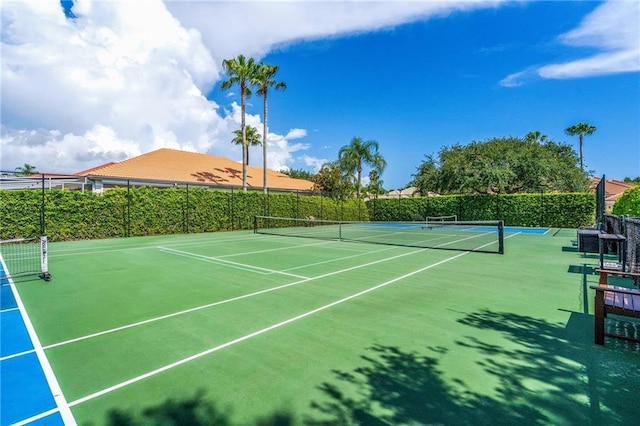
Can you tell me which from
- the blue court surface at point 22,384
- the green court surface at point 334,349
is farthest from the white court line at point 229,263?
the blue court surface at point 22,384

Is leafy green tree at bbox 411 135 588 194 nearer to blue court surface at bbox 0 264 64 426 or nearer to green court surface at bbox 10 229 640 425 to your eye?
green court surface at bbox 10 229 640 425

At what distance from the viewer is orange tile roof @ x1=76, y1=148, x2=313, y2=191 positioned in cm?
2563

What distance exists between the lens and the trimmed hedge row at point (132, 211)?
47.8ft

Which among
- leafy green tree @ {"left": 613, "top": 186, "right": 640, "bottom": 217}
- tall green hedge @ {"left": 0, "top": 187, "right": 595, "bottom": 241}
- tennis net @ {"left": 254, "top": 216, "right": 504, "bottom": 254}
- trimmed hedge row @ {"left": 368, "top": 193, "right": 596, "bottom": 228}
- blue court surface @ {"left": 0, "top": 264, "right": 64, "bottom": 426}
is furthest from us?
trimmed hedge row @ {"left": 368, "top": 193, "right": 596, "bottom": 228}

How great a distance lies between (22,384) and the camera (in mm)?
3215

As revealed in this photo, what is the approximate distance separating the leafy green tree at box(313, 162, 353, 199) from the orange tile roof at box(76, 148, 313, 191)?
434 cm

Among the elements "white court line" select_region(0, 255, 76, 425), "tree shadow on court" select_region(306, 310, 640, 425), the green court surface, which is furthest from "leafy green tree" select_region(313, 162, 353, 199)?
"tree shadow on court" select_region(306, 310, 640, 425)

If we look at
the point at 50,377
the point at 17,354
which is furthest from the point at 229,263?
the point at 50,377

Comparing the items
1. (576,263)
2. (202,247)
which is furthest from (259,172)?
(576,263)

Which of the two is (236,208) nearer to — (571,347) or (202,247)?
(202,247)

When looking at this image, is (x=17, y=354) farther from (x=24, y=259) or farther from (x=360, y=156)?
(x=360, y=156)

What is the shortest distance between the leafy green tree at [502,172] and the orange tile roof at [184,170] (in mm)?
16564

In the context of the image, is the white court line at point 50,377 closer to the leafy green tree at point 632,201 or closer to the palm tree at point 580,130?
the leafy green tree at point 632,201

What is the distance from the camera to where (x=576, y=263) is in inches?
372
